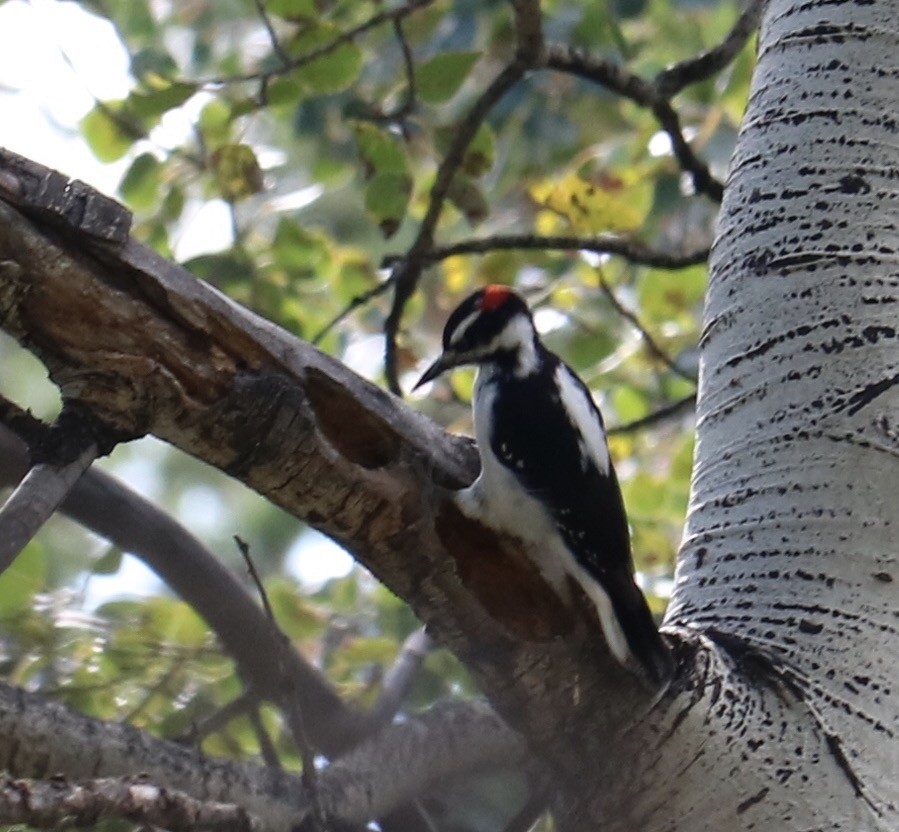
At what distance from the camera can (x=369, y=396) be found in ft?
5.16

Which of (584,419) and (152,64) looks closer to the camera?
(584,419)

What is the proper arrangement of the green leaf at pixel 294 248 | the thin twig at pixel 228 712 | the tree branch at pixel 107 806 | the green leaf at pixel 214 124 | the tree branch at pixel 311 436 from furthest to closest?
the green leaf at pixel 294 248 < the green leaf at pixel 214 124 < the thin twig at pixel 228 712 < the tree branch at pixel 311 436 < the tree branch at pixel 107 806

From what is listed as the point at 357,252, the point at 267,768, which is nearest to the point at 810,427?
the point at 267,768

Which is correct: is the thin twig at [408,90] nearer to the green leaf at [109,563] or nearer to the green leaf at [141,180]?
the green leaf at [141,180]

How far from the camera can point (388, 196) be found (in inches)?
106

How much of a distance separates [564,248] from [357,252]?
111 cm

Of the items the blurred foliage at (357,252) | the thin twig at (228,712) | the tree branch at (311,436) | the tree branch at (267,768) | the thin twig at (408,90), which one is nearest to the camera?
the tree branch at (311,436)

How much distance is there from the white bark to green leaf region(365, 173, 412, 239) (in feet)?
2.55

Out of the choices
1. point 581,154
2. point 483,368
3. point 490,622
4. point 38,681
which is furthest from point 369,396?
point 581,154

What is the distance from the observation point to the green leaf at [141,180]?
3.08 meters

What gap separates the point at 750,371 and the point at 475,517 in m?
0.47

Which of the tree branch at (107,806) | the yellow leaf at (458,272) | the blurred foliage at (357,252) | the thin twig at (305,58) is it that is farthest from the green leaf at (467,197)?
the tree branch at (107,806)

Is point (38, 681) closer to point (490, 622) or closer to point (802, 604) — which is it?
point (490, 622)

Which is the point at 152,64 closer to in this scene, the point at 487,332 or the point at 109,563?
the point at 487,332
